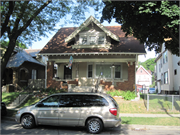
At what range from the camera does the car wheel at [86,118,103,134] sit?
7.01m

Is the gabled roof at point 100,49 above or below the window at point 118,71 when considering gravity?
above

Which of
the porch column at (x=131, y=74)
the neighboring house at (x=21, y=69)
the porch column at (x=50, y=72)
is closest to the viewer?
the porch column at (x=131, y=74)

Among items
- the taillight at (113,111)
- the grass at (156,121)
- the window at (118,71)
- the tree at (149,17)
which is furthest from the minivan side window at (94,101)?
the window at (118,71)

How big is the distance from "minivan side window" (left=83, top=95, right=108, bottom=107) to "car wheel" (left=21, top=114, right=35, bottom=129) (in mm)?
2491

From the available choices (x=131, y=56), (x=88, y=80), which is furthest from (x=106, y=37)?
(x=88, y=80)

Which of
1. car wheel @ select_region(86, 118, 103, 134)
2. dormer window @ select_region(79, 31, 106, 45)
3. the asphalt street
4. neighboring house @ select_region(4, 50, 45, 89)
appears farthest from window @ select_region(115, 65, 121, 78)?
car wheel @ select_region(86, 118, 103, 134)

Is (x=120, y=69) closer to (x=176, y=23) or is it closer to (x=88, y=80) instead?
(x=88, y=80)

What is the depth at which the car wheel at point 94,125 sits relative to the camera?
7015 mm

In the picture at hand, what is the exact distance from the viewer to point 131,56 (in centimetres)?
1634

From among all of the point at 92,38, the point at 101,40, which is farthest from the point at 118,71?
the point at 92,38

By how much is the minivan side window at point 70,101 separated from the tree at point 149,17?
6.05 m

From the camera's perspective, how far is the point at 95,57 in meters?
17.0

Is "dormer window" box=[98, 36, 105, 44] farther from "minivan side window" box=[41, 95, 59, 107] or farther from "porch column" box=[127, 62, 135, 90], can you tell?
"minivan side window" box=[41, 95, 59, 107]

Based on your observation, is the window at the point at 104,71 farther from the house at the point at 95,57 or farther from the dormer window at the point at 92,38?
the dormer window at the point at 92,38
